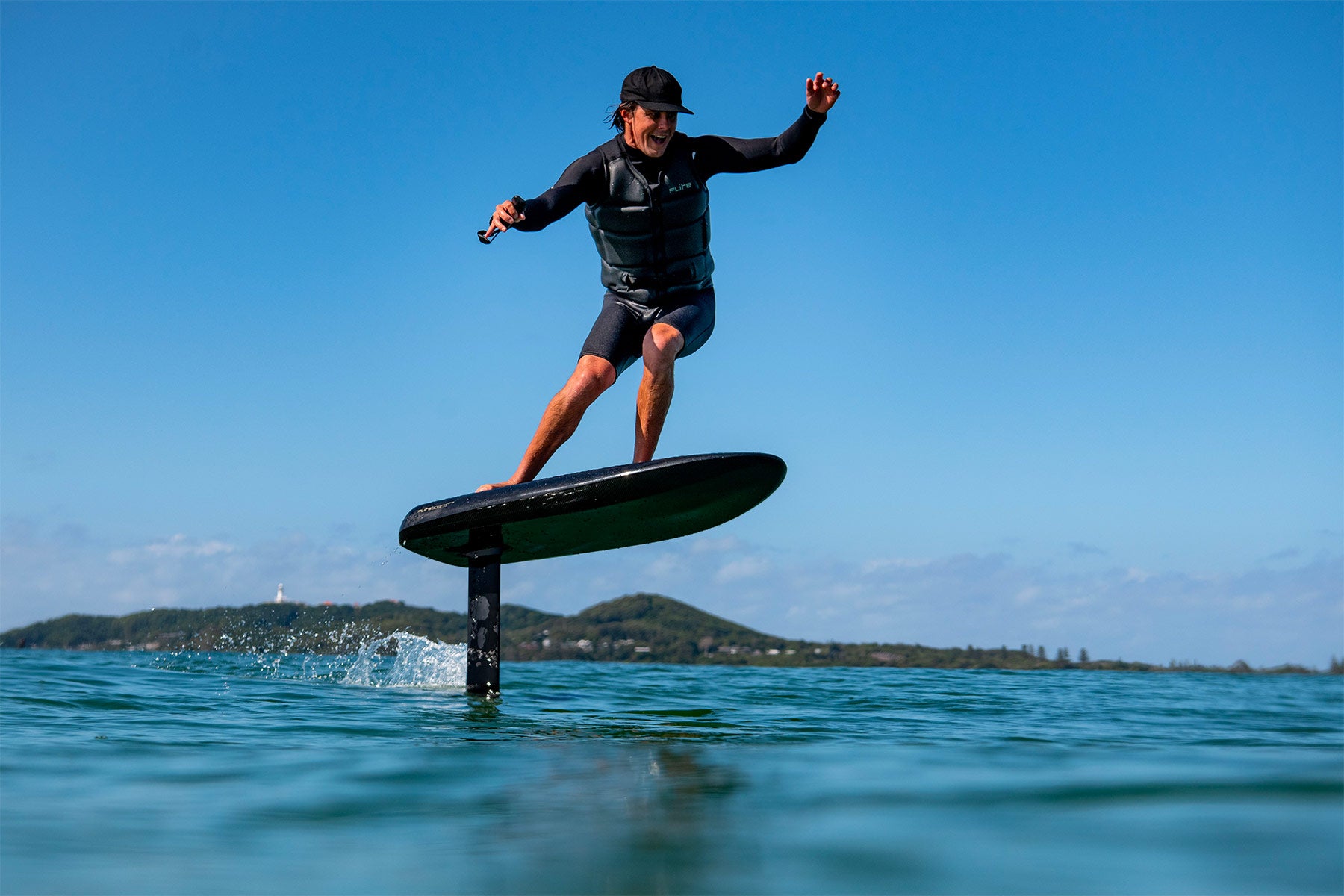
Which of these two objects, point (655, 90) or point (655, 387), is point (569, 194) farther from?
point (655, 387)

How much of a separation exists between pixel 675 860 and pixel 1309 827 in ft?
6.15

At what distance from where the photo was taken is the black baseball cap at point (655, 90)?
19.7 ft

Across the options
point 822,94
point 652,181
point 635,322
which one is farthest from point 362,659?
point 822,94

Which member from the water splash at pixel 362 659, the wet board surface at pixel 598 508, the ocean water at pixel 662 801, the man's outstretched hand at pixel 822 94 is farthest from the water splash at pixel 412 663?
the man's outstretched hand at pixel 822 94

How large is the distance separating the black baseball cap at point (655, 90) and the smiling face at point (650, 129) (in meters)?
0.06

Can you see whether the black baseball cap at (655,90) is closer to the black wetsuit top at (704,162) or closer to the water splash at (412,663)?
the black wetsuit top at (704,162)

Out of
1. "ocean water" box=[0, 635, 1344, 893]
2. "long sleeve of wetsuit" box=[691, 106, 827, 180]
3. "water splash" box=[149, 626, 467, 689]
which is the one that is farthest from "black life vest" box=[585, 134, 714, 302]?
"water splash" box=[149, 626, 467, 689]

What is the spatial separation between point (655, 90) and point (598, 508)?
105 inches

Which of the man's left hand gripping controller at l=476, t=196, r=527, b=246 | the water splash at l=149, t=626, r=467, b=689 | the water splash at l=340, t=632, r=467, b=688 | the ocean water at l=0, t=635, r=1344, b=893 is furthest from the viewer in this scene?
the water splash at l=340, t=632, r=467, b=688

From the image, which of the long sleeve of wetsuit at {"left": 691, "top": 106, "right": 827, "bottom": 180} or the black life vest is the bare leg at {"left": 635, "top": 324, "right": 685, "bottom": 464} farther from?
the long sleeve of wetsuit at {"left": 691, "top": 106, "right": 827, "bottom": 180}

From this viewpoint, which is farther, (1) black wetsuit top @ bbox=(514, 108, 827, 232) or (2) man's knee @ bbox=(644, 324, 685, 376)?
(2) man's knee @ bbox=(644, 324, 685, 376)

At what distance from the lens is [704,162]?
636cm

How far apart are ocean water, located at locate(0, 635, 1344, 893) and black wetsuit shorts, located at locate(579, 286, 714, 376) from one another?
2.43 metres

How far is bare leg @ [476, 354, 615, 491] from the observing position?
21.4 ft
